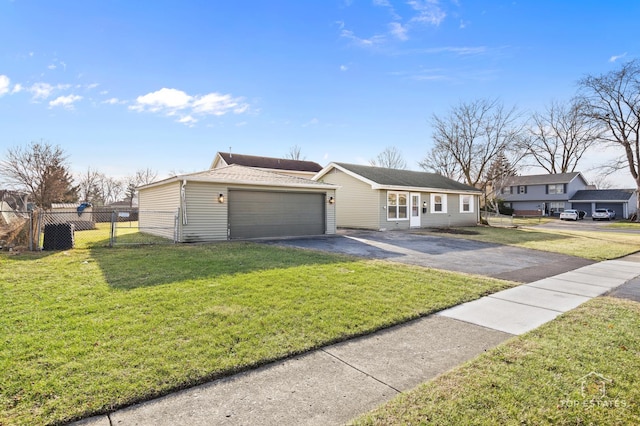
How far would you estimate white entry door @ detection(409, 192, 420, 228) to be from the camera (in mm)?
19453

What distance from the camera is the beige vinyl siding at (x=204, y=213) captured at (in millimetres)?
11625

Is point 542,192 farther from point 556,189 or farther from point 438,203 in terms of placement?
point 438,203

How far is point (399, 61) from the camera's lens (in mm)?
14805

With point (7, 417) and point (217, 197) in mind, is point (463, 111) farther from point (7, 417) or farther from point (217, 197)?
point (7, 417)

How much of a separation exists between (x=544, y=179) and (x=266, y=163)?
38241 millimetres

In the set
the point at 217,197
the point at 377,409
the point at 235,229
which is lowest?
the point at 377,409

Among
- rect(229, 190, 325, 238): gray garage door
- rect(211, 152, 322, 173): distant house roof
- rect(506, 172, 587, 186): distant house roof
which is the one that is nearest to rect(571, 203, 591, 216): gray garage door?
rect(506, 172, 587, 186): distant house roof

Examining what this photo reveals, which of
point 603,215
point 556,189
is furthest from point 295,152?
point 603,215

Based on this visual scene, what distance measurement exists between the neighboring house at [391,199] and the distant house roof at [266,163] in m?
14.3

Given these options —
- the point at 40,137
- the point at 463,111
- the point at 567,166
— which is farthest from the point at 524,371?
the point at 567,166

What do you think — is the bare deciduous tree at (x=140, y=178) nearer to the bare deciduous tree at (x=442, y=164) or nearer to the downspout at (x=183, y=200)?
the bare deciduous tree at (x=442, y=164)

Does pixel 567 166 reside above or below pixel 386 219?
above

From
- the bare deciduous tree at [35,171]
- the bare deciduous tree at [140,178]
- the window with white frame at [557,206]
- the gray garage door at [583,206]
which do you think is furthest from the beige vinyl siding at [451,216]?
the bare deciduous tree at [140,178]

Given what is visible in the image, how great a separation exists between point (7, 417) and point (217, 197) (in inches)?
403
